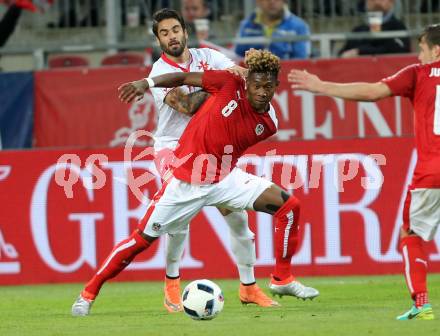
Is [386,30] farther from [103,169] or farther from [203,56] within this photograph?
[203,56]

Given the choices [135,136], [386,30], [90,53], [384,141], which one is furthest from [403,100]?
[90,53]

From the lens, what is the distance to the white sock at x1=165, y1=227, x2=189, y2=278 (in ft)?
36.9

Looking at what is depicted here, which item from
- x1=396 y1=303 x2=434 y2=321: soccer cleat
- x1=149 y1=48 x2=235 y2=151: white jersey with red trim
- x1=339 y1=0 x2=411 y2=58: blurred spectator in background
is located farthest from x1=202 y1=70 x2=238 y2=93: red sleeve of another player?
x1=339 y1=0 x2=411 y2=58: blurred spectator in background

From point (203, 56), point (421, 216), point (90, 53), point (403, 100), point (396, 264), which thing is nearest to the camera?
Answer: point (421, 216)

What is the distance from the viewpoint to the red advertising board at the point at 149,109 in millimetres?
16000

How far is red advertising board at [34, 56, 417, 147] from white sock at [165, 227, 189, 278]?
4.85m

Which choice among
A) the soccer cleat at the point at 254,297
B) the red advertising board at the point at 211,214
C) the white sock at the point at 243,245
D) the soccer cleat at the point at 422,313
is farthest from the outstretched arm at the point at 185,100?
the red advertising board at the point at 211,214

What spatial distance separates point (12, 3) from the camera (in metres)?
17.8

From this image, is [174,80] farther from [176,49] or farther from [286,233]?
[286,233]

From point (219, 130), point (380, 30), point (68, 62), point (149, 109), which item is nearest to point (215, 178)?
point (219, 130)

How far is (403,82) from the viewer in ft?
30.0

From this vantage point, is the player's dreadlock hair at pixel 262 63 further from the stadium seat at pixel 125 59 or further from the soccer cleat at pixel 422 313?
the stadium seat at pixel 125 59

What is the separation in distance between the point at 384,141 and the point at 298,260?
157cm

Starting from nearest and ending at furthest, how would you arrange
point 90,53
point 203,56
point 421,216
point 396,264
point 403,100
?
point 421,216 → point 203,56 → point 396,264 → point 403,100 → point 90,53
